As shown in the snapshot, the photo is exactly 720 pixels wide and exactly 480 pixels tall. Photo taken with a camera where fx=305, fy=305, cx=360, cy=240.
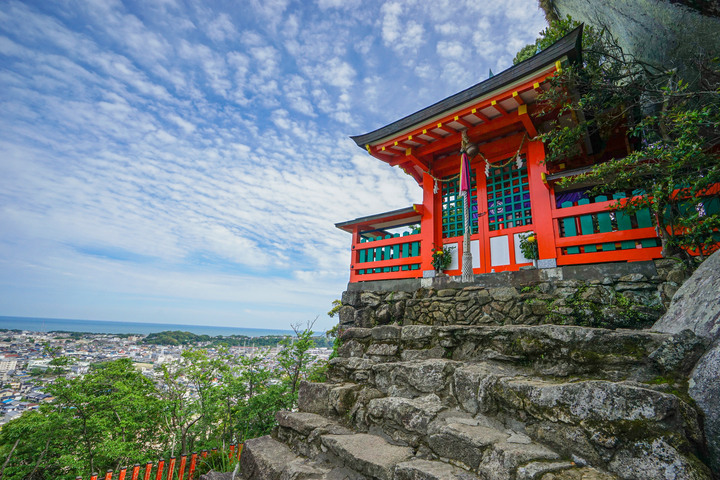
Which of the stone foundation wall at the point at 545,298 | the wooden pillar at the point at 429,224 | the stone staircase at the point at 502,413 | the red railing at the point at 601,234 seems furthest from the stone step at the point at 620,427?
the wooden pillar at the point at 429,224

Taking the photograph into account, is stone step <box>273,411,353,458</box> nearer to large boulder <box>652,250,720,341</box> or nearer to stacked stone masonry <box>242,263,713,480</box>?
stacked stone masonry <box>242,263,713,480</box>

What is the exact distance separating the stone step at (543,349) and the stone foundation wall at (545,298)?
172 cm

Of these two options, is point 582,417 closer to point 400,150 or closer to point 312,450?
point 312,450

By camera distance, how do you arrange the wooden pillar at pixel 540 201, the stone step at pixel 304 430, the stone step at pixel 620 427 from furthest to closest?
the wooden pillar at pixel 540 201
the stone step at pixel 304 430
the stone step at pixel 620 427

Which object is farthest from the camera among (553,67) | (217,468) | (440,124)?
(440,124)

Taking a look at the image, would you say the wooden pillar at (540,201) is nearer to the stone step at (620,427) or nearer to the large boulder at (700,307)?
the large boulder at (700,307)

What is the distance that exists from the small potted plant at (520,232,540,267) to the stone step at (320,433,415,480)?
4952 millimetres

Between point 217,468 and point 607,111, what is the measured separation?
1104 cm

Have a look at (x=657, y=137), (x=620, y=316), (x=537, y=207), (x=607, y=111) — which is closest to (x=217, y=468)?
(x=620, y=316)

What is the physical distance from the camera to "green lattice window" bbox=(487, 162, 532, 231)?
7.34 meters

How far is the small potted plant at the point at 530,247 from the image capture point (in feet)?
21.4

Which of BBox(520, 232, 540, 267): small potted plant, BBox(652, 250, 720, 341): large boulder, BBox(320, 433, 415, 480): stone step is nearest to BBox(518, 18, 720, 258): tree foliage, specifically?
BBox(652, 250, 720, 341): large boulder

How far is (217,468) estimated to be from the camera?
5.50 m

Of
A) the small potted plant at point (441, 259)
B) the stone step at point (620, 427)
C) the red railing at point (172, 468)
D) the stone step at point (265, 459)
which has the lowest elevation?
the red railing at point (172, 468)
